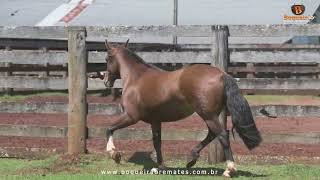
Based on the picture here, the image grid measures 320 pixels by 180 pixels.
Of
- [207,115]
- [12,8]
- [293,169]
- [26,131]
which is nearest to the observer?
[207,115]

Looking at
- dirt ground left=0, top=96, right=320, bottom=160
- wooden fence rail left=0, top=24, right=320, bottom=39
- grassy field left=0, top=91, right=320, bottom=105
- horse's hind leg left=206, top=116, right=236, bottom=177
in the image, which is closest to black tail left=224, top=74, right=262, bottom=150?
horse's hind leg left=206, top=116, right=236, bottom=177

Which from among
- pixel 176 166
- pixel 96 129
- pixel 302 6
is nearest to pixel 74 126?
pixel 96 129

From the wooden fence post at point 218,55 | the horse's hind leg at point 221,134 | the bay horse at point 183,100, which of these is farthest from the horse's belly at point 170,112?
the wooden fence post at point 218,55

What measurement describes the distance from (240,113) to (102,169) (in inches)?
83.4

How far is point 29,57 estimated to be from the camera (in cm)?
949

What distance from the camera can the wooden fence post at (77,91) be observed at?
9031mm

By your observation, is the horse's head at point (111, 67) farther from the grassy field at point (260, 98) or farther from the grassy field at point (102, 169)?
the grassy field at point (260, 98)

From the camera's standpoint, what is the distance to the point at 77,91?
9031 mm

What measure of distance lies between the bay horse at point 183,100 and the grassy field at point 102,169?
1.19ft

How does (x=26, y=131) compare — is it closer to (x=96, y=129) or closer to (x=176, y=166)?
(x=96, y=129)

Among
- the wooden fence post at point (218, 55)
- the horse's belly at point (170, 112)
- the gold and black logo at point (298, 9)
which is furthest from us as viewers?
the gold and black logo at point (298, 9)

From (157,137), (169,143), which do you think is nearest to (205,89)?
(157,137)

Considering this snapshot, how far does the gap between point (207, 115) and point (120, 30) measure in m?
2.49

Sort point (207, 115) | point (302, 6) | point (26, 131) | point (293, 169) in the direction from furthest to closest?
point (302, 6)
point (26, 131)
point (293, 169)
point (207, 115)
